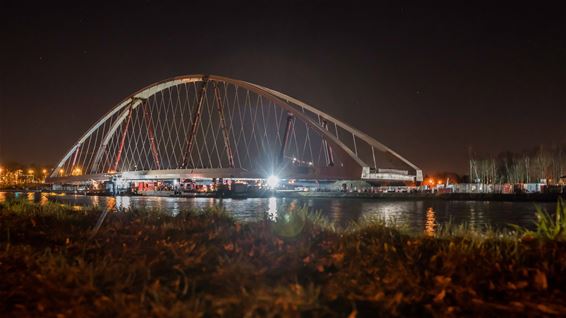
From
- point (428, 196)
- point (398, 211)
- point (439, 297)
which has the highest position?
point (428, 196)

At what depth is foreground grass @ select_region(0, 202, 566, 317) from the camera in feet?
15.1

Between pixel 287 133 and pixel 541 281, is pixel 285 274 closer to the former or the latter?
pixel 541 281

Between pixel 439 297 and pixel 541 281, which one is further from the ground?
pixel 541 281

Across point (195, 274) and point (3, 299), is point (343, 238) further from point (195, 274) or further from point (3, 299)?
point (3, 299)

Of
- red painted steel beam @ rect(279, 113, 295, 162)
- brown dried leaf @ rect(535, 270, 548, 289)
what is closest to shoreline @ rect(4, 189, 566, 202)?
red painted steel beam @ rect(279, 113, 295, 162)

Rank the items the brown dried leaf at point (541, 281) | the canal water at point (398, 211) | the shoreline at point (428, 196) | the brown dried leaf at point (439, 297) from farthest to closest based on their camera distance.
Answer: the shoreline at point (428, 196)
the canal water at point (398, 211)
the brown dried leaf at point (541, 281)
the brown dried leaf at point (439, 297)

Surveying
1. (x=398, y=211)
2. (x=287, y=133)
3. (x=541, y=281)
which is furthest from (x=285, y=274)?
(x=287, y=133)

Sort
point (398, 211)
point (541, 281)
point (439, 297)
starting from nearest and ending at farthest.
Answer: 1. point (439, 297)
2. point (541, 281)
3. point (398, 211)

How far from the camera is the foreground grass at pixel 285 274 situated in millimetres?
4594

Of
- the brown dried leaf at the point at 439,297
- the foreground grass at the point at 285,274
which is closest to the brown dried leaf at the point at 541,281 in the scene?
the foreground grass at the point at 285,274

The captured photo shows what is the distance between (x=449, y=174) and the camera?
108 m

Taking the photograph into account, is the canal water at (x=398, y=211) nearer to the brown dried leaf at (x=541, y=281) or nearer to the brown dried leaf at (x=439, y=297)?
the brown dried leaf at (x=541, y=281)

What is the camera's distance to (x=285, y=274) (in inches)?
218

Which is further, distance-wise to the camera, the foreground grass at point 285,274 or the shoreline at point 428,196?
the shoreline at point 428,196
